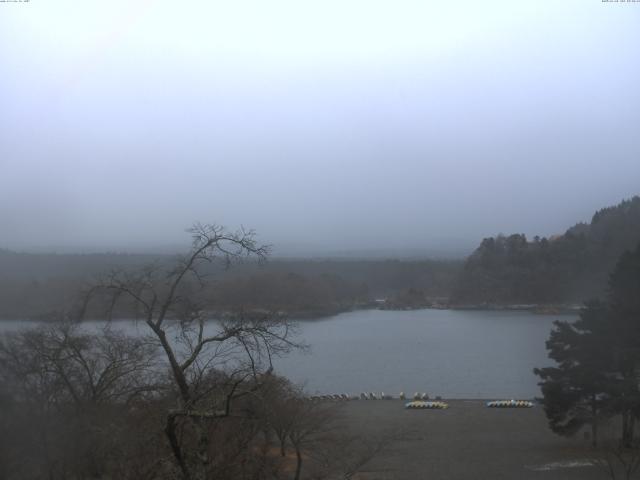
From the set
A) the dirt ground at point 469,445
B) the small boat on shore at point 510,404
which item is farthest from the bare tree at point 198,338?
the small boat on shore at point 510,404

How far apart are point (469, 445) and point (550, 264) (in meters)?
31.0

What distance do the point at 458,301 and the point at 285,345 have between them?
41052 millimetres

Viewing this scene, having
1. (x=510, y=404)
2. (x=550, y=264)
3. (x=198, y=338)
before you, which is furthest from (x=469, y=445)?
(x=550, y=264)

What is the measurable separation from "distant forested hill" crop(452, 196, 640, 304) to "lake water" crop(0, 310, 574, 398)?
11.3ft

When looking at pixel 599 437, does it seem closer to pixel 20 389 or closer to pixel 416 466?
pixel 416 466

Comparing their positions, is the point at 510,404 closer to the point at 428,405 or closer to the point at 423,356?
the point at 428,405

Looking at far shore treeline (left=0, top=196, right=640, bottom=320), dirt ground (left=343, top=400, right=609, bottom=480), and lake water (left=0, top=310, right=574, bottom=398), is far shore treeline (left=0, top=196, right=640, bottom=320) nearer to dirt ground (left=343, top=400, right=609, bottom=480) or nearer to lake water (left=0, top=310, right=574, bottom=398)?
lake water (left=0, top=310, right=574, bottom=398)

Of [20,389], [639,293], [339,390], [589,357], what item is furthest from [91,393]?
[339,390]

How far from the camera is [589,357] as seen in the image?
918cm

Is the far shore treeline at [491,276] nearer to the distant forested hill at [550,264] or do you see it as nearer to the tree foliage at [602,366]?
the distant forested hill at [550,264]

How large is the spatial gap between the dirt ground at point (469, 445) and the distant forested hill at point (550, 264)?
2226 centimetres

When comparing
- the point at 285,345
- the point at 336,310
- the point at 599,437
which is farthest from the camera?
the point at 336,310

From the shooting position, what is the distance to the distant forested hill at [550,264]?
3472cm

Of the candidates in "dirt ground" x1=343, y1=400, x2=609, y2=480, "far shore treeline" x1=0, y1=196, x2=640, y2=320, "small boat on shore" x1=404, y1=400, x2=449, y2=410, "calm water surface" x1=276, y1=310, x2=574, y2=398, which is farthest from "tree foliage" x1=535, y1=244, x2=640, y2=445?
"far shore treeline" x1=0, y1=196, x2=640, y2=320
